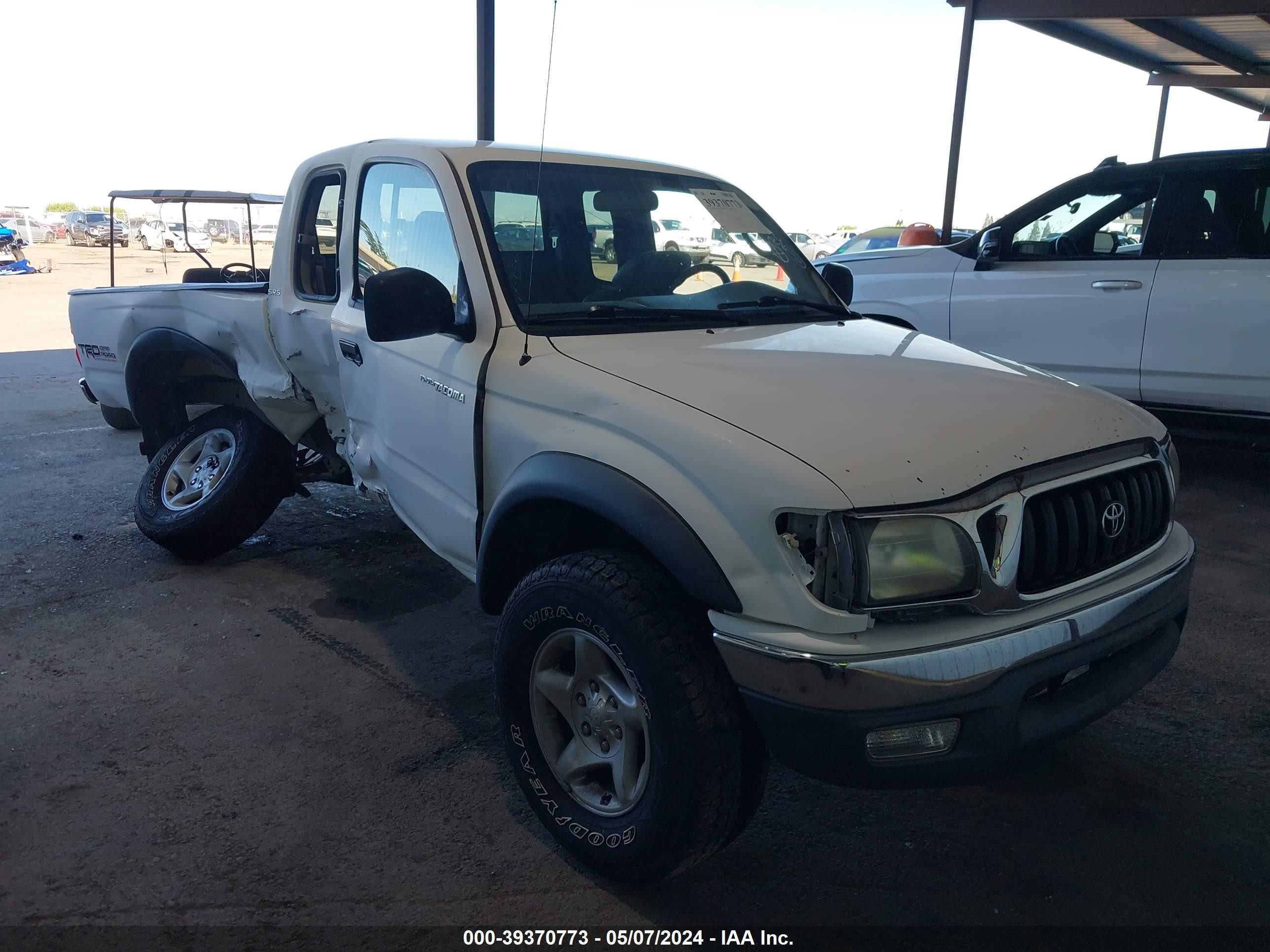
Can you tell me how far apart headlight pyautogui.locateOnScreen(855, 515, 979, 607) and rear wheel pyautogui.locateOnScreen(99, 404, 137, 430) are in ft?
21.7

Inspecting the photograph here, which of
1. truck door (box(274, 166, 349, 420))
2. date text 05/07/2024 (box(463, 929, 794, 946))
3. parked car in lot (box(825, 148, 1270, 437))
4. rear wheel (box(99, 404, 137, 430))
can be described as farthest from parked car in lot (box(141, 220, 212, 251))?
date text 05/07/2024 (box(463, 929, 794, 946))

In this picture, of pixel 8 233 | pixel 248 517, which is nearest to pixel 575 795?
pixel 248 517

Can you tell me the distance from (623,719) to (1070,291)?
4797mm

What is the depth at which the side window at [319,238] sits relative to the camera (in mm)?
3768

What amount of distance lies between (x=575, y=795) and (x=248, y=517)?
2694 millimetres

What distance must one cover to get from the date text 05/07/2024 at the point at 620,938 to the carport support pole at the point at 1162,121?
20822 millimetres

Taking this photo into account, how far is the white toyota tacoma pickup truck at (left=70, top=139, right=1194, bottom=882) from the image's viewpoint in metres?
1.93

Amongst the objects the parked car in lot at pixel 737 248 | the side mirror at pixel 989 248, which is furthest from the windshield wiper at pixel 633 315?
the side mirror at pixel 989 248

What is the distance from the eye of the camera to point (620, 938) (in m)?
2.22

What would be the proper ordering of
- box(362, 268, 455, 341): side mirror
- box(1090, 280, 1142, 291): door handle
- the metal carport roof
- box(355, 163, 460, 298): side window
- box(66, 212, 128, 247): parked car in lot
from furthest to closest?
box(66, 212, 128, 247): parked car in lot < the metal carport roof < box(1090, 280, 1142, 291): door handle < box(355, 163, 460, 298): side window < box(362, 268, 455, 341): side mirror

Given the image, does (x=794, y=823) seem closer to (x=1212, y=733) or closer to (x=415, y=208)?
(x=1212, y=733)

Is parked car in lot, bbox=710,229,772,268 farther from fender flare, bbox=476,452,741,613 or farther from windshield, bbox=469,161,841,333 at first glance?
fender flare, bbox=476,452,741,613

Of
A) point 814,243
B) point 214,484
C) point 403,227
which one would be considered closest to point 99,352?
point 214,484

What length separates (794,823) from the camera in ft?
8.68
